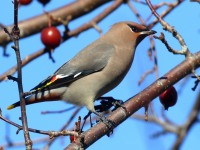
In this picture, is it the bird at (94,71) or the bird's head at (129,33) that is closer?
the bird at (94,71)

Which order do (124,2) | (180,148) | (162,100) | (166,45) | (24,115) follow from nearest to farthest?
(180,148), (24,115), (166,45), (162,100), (124,2)

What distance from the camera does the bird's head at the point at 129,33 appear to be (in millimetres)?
3496

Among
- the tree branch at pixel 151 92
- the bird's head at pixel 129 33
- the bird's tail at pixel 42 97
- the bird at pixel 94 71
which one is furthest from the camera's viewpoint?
the bird's head at pixel 129 33

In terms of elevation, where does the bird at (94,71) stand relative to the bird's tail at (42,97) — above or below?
above

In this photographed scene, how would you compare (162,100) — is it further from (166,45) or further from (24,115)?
(24,115)

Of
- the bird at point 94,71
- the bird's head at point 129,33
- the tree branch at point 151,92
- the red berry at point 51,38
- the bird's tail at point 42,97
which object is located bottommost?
the tree branch at point 151,92

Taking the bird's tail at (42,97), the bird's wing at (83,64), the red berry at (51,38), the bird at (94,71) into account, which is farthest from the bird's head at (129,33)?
the bird's tail at (42,97)

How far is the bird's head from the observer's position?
3496 millimetres

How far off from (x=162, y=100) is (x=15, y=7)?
1.21 metres

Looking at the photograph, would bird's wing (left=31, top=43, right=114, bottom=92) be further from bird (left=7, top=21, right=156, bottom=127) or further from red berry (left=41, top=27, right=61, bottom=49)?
red berry (left=41, top=27, right=61, bottom=49)

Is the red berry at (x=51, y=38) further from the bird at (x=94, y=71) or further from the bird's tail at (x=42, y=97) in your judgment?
the bird's tail at (x=42, y=97)

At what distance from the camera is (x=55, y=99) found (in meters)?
3.16

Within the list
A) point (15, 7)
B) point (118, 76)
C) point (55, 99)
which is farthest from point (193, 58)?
point (15, 7)

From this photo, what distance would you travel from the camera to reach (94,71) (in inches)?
132
